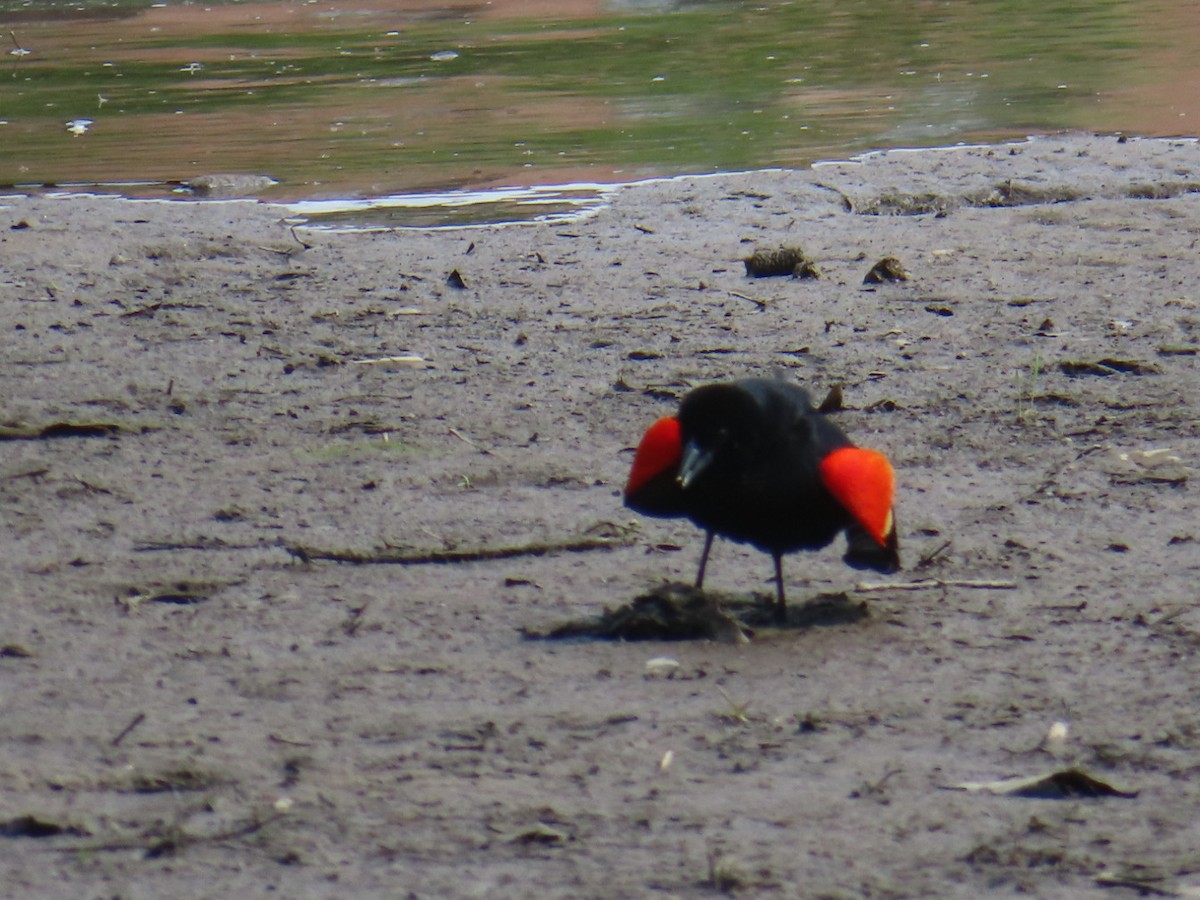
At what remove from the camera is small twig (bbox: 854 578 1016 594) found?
12.6ft

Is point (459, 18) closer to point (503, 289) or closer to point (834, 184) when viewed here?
point (834, 184)

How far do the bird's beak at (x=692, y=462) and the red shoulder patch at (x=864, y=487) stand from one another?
246 mm

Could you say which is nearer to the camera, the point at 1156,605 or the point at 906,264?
the point at 1156,605

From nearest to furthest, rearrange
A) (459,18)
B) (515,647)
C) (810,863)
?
(810,863) → (515,647) → (459,18)

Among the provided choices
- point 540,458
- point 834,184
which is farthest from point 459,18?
point 540,458

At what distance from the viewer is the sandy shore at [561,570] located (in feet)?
8.88

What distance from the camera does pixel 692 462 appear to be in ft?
11.6

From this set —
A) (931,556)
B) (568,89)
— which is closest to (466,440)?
(931,556)

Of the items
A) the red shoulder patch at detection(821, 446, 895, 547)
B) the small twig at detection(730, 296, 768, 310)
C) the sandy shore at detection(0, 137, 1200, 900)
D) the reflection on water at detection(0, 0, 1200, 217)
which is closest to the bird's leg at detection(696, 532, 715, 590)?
the sandy shore at detection(0, 137, 1200, 900)

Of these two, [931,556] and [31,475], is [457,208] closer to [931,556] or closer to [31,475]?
[31,475]

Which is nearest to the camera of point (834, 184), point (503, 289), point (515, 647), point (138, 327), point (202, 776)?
point (202, 776)

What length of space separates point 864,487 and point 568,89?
9349 mm

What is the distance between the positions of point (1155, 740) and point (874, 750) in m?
0.48

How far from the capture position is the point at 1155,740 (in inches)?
118
